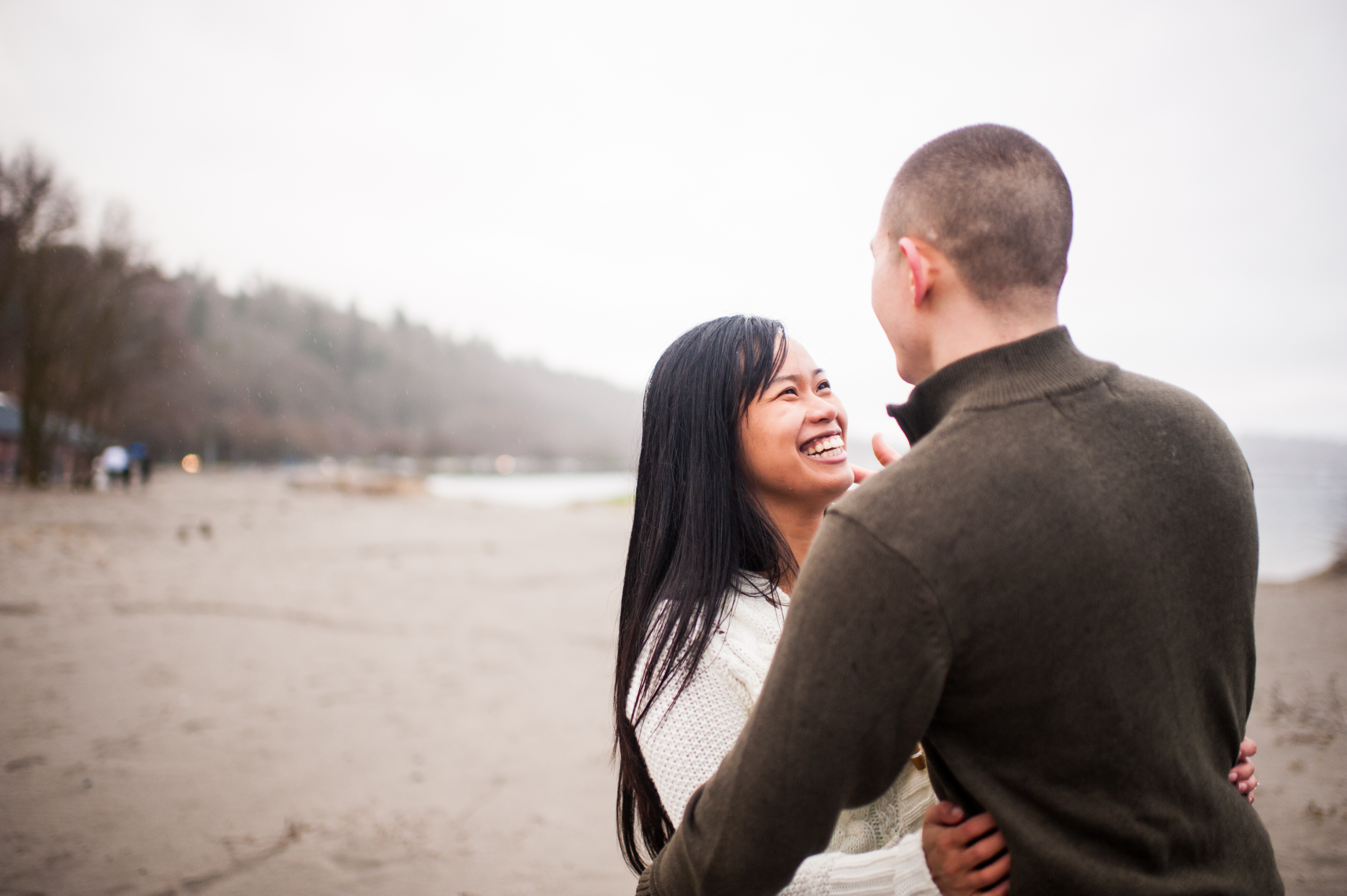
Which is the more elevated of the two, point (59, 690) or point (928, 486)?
point (928, 486)

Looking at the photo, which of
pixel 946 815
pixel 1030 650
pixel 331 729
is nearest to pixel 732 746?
pixel 946 815

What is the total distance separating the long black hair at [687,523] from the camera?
188 cm

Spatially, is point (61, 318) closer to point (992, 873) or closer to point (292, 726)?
point (292, 726)

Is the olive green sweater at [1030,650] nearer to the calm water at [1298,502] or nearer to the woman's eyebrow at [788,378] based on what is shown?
the woman's eyebrow at [788,378]

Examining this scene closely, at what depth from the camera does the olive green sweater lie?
3.37 feet

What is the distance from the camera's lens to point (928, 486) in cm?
104

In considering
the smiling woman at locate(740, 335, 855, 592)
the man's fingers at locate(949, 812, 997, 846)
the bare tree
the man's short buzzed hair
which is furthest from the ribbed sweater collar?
the bare tree

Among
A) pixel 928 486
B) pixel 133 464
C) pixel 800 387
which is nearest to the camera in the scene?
pixel 928 486

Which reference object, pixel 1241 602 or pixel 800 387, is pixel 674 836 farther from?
pixel 800 387

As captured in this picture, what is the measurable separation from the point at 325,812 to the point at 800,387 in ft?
15.7

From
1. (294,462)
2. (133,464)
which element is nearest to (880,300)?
(133,464)

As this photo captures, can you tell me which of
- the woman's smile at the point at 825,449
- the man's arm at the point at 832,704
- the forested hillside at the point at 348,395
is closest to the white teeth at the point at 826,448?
the woman's smile at the point at 825,449

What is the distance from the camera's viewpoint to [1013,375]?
117 cm

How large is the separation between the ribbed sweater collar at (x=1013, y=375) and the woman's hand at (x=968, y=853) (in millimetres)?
737
